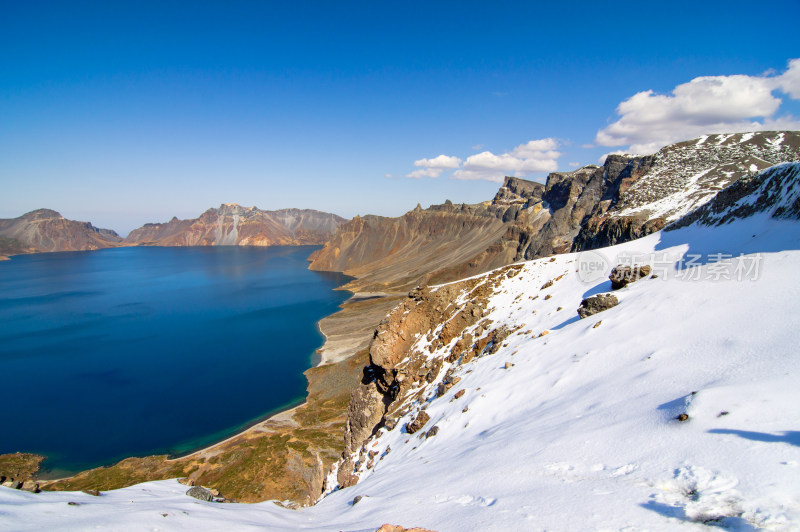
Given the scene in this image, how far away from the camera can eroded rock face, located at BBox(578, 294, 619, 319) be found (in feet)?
54.3

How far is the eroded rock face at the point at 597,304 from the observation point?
16.6 metres

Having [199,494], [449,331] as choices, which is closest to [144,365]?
[199,494]

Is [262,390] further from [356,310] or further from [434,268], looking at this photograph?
[434,268]

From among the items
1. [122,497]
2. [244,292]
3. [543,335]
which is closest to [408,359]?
[543,335]

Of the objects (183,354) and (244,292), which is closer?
(183,354)

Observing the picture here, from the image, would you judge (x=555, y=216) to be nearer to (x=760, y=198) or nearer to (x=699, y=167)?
(x=699, y=167)

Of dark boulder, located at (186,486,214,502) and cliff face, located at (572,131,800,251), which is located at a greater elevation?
cliff face, located at (572,131,800,251)

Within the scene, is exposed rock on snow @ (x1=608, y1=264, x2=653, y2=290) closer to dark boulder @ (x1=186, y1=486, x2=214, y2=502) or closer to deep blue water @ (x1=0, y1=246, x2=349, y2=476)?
dark boulder @ (x1=186, y1=486, x2=214, y2=502)

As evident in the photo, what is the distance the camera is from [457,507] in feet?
25.7

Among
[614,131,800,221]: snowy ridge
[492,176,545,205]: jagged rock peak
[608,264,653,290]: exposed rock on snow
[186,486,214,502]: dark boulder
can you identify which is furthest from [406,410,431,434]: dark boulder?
[492,176,545,205]: jagged rock peak

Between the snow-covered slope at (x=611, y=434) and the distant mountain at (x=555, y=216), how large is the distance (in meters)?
36.4

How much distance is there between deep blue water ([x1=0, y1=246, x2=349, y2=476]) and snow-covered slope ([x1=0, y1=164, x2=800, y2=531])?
39.3 meters

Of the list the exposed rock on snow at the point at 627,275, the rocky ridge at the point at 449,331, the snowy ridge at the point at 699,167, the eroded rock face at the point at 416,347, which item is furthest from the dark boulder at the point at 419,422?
the snowy ridge at the point at 699,167

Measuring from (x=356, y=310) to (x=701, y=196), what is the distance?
250 feet
